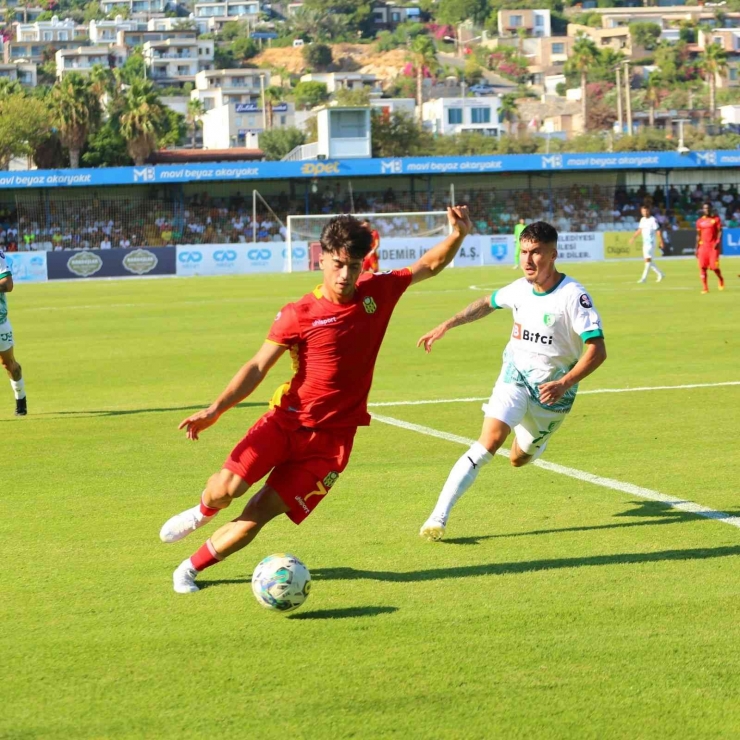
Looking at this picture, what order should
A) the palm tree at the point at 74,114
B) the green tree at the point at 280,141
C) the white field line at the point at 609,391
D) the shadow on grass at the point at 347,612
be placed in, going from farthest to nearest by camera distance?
1. the green tree at the point at 280,141
2. the palm tree at the point at 74,114
3. the white field line at the point at 609,391
4. the shadow on grass at the point at 347,612

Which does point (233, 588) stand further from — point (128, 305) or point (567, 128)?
point (567, 128)

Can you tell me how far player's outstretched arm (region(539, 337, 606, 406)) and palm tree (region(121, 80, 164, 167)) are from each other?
82968 mm

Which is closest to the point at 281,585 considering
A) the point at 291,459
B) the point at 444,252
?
the point at 291,459

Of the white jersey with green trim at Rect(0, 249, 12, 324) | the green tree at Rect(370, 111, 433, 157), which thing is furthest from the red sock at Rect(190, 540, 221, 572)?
the green tree at Rect(370, 111, 433, 157)

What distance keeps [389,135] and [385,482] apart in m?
95.5

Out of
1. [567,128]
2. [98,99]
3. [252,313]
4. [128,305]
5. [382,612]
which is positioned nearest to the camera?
[382,612]

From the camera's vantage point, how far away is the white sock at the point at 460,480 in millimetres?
7441

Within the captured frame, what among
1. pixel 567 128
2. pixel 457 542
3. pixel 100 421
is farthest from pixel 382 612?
pixel 567 128

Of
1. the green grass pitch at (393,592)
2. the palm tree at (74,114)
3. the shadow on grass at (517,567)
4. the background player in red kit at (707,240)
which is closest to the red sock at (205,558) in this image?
the green grass pitch at (393,592)

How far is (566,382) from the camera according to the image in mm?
7109

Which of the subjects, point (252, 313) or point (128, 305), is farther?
point (128, 305)

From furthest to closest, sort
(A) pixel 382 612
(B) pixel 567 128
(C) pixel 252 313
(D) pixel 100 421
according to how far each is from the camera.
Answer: (B) pixel 567 128 < (C) pixel 252 313 < (D) pixel 100 421 < (A) pixel 382 612

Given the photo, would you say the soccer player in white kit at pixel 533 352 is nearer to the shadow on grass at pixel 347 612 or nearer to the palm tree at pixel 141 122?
the shadow on grass at pixel 347 612

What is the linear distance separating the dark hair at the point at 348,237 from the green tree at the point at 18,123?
93.0 metres
